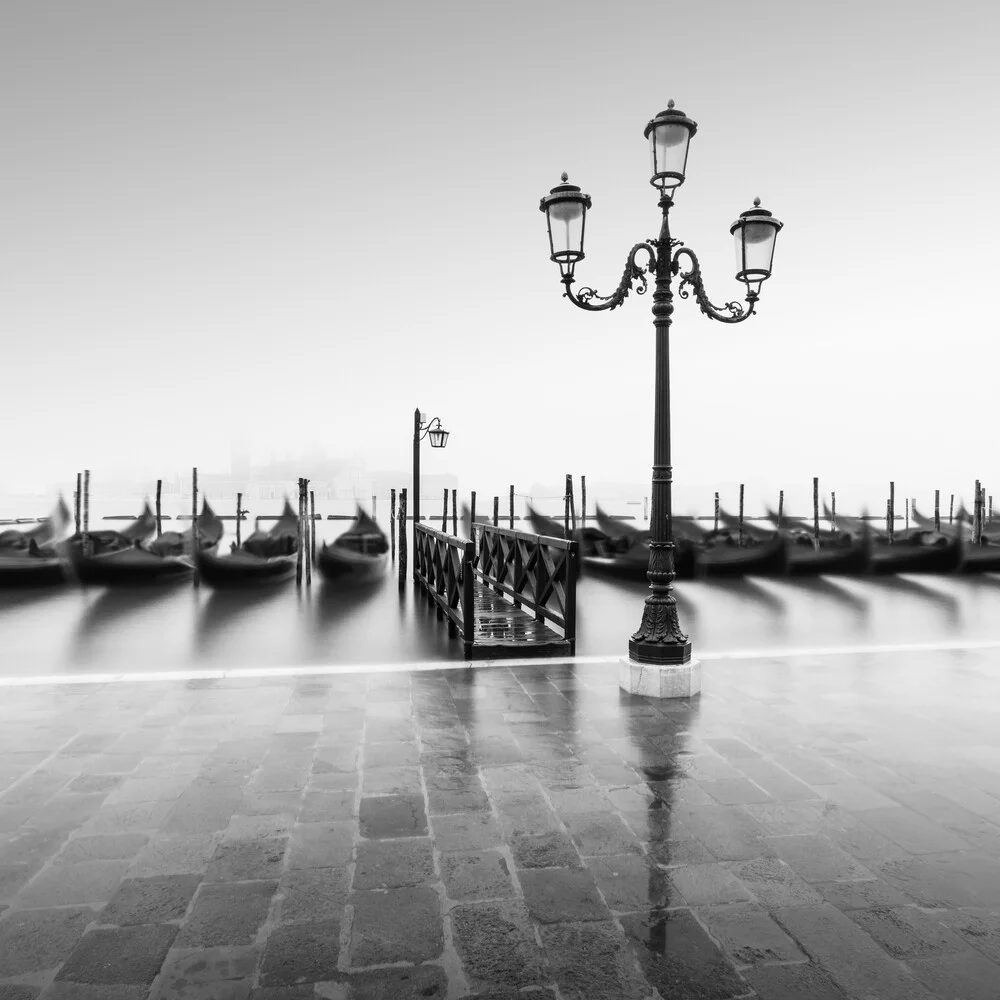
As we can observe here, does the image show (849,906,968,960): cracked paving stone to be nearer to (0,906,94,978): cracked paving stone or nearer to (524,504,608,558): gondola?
(0,906,94,978): cracked paving stone

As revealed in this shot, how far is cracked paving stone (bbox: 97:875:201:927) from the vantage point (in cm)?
205

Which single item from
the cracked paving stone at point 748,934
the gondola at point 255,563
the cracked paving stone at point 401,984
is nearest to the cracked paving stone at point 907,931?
the cracked paving stone at point 748,934

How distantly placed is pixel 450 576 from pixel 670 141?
14.0 ft

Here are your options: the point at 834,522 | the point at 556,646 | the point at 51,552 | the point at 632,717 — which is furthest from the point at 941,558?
the point at 51,552

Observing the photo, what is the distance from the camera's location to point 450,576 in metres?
7.23

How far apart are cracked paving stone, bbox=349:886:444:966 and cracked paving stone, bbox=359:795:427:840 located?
14.9 inches

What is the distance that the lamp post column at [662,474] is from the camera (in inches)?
179

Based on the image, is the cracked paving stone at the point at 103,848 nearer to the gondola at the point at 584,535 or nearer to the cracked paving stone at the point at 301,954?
the cracked paving stone at the point at 301,954

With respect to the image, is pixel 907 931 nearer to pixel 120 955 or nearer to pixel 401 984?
pixel 401 984

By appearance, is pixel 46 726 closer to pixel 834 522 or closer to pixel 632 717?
pixel 632 717

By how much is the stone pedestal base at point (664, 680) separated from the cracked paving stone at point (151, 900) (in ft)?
9.07

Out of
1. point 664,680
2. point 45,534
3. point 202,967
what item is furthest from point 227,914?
point 45,534

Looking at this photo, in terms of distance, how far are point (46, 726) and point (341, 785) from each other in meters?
1.82

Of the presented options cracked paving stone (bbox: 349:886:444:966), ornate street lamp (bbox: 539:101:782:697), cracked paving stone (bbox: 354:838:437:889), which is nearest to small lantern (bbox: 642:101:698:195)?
ornate street lamp (bbox: 539:101:782:697)
